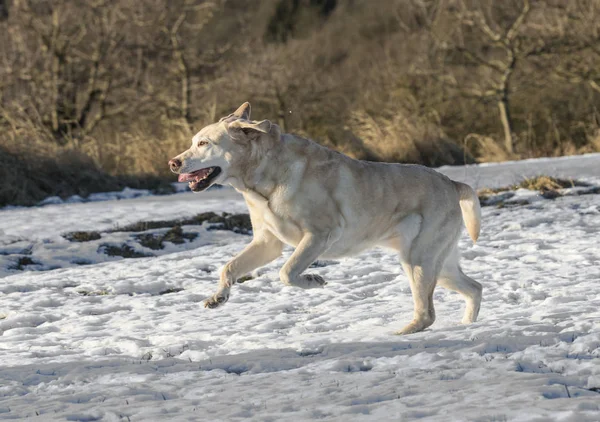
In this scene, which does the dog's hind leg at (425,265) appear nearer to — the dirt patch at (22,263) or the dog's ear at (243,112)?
the dog's ear at (243,112)

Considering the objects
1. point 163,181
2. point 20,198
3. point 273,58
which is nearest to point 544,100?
point 273,58

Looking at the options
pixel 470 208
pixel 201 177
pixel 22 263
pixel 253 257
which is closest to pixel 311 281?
pixel 253 257

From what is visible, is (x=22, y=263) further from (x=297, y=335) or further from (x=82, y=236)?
(x=297, y=335)

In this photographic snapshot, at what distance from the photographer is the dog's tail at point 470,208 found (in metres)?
6.39

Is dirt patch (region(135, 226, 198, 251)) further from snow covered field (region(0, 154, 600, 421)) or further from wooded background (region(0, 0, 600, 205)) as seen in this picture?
wooded background (region(0, 0, 600, 205))

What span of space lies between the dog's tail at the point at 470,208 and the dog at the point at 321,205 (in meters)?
0.02

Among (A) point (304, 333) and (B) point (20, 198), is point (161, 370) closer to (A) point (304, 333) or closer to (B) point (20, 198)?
(A) point (304, 333)

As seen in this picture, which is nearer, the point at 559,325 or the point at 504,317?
the point at 559,325

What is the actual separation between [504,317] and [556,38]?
21595 mm

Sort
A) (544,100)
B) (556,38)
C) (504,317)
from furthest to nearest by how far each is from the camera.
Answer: (544,100) → (556,38) → (504,317)

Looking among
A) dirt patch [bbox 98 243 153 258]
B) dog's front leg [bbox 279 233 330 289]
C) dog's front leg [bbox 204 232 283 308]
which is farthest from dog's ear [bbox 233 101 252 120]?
dirt patch [bbox 98 243 153 258]

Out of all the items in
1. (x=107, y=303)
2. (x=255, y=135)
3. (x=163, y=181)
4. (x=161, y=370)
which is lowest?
(x=163, y=181)

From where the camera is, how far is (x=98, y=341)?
246 inches

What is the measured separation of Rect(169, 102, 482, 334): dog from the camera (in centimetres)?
573
